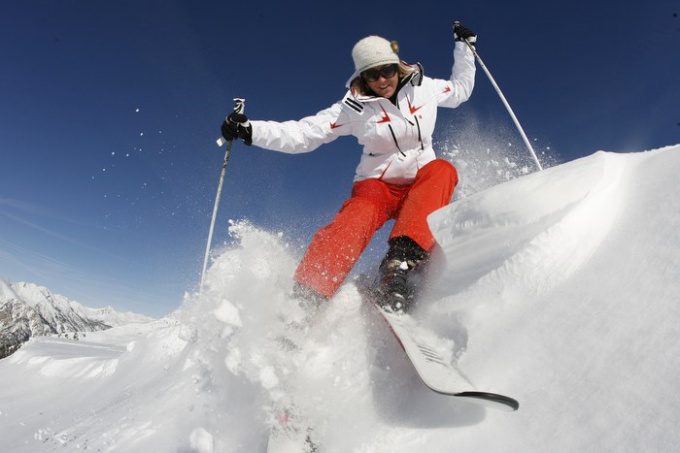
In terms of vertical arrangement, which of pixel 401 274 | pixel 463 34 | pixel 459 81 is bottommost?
pixel 401 274

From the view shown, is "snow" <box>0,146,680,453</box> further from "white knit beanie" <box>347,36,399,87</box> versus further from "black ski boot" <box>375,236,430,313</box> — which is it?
"white knit beanie" <box>347,36,399,87</box>

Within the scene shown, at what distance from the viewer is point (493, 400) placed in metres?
1.27

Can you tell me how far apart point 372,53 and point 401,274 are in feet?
6.46

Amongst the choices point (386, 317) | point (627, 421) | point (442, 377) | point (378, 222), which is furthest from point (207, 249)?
point (627, 421)

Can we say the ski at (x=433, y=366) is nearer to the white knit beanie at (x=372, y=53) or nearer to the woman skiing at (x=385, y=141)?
the woman skiing at (x=385, y=141)

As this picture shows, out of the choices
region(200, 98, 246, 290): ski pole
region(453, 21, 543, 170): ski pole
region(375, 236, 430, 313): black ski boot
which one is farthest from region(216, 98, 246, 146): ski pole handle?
region(453, 21, 543, 170): ski pole

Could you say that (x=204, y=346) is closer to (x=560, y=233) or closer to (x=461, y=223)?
(x=461, y=223)

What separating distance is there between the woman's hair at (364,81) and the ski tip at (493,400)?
2.75 metres

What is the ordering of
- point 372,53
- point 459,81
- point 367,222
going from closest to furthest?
1. point 367,222
2. point 372,53
3. point 459,81

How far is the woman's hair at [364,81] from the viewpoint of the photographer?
333 cm

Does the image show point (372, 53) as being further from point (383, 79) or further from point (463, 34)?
point (463, 34)

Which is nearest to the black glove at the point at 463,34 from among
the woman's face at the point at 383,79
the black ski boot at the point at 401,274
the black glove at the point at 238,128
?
the woman's face at the point at 383,79

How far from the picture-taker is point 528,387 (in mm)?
1412

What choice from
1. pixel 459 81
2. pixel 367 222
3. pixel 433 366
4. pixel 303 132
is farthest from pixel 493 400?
pixel 459 81
